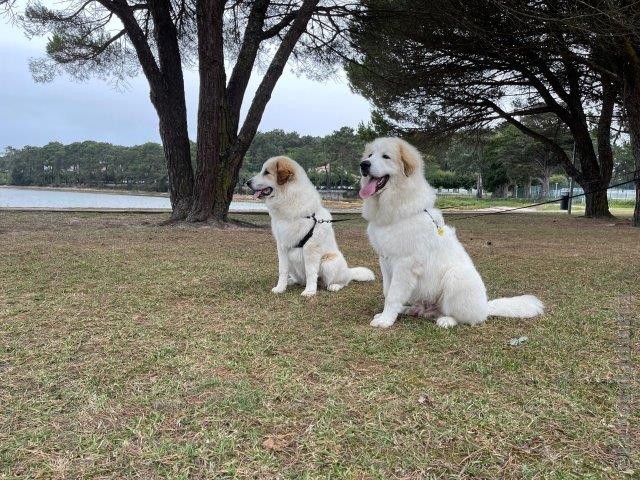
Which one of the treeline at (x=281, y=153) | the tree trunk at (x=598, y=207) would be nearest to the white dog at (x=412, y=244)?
the tree trunk at (x=598, y=207)

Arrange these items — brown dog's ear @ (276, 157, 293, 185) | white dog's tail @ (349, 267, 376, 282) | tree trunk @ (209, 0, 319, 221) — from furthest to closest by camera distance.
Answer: tree trunk @ (209, 0, 319, 221)
white dog's tail @ (349, 267, 376, 282)
brown dog's ear @ (276, 157, 293, 185)

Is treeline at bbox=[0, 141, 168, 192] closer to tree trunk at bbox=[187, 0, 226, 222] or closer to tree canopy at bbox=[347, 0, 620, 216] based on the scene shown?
tree canopy at bbox=[347, 0, 620, 216]

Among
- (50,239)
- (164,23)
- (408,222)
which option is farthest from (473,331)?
(164,23)

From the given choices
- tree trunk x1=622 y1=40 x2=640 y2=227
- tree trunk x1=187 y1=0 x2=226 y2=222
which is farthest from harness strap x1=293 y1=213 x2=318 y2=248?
tree trunk x1=622 y1=40 x2=640 y2=227

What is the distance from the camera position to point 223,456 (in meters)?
1.59

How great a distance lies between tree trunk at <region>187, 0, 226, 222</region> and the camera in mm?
9602

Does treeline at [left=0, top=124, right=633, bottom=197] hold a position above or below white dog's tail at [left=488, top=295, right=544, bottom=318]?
above

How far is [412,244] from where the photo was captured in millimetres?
3145

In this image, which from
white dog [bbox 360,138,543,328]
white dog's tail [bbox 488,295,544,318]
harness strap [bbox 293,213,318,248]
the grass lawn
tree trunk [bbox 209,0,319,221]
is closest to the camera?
the grass lawn

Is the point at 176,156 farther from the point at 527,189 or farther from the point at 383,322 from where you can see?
the point at 527,189

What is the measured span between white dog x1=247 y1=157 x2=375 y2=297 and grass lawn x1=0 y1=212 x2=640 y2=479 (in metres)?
0.32

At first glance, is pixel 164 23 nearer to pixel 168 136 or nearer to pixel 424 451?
pixel 168 136

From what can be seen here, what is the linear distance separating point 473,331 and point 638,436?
1.35 metres

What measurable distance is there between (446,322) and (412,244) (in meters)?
0.58
